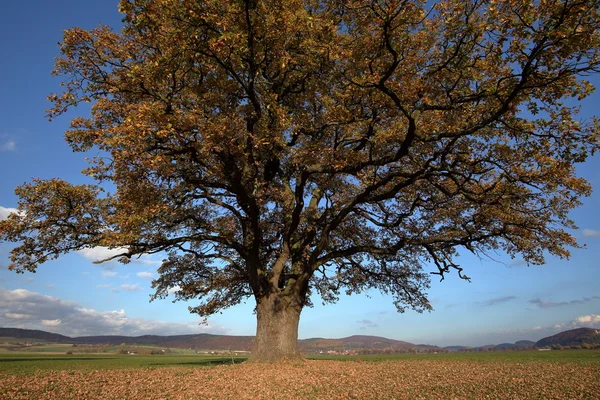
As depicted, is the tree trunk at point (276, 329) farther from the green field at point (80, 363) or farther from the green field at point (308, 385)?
the green field at point (308, 385)

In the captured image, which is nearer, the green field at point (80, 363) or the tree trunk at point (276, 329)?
the green field at point (80, 363)

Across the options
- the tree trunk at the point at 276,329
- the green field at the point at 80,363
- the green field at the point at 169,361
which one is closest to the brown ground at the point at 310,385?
the tree trunk at the point at 276,329

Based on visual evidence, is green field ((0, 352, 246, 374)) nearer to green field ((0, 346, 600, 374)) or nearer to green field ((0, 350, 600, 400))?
green field ((0, 346, 600, 374))

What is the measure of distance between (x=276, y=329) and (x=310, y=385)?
6925mm

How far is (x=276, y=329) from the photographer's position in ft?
57.0

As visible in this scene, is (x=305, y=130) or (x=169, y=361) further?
(x=169, y=361)

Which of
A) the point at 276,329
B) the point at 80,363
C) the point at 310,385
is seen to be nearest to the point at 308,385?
the point at 310,385

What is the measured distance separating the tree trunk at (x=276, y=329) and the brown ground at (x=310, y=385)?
362 cm

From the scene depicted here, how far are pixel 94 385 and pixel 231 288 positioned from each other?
Result: 11722 mm

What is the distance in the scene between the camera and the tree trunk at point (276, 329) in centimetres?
1695

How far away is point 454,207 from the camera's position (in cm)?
1812

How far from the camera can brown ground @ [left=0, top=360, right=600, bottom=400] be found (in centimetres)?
898

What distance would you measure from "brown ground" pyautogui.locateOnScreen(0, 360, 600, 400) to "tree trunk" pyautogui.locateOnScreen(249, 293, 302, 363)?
362 cm

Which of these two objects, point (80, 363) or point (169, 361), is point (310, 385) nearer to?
point (80, 363)
